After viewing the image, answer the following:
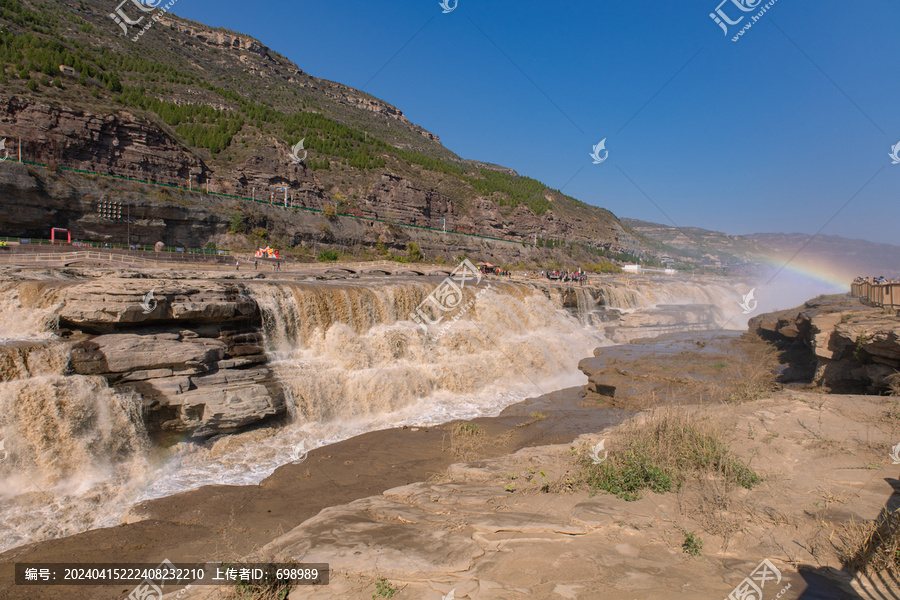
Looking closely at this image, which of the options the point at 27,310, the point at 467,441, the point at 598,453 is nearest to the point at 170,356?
the point at 27,310

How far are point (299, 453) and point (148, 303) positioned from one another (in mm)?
5350

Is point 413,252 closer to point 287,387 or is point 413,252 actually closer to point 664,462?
point 287,387

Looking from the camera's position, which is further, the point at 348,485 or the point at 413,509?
the point at 348,485

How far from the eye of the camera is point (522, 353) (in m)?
18.6

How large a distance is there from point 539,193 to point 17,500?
387 ft

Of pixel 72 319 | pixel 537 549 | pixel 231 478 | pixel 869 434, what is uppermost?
pixel 72 319

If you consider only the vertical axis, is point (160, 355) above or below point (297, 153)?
below

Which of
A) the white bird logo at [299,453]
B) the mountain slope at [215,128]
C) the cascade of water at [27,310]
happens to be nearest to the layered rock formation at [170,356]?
the cascade of water at [27,310]

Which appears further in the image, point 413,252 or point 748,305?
point 413,252

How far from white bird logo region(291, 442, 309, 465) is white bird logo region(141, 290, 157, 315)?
5015 mm

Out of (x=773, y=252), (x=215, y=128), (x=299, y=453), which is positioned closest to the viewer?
(x=299, y=453)

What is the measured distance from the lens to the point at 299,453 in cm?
1062

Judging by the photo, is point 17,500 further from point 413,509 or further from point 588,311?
point 588,311

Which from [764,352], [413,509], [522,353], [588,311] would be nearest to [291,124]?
[588,311]
